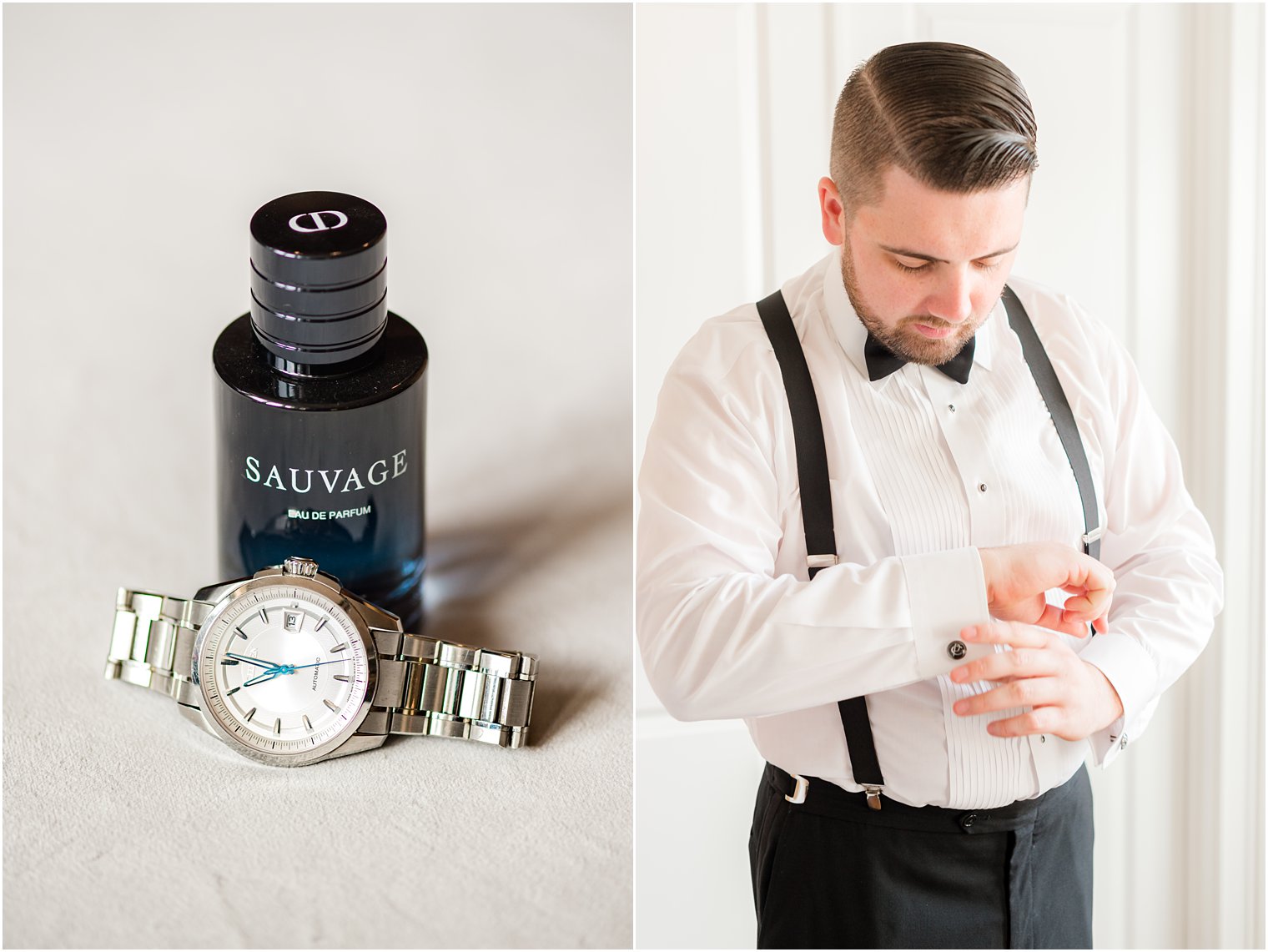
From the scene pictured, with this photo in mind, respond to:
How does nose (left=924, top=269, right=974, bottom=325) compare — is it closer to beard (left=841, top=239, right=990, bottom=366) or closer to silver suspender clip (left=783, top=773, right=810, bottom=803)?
beard (left=841, top=239, right=990, bottom=366)

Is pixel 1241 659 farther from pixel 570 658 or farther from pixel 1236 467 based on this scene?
pixel 570 658

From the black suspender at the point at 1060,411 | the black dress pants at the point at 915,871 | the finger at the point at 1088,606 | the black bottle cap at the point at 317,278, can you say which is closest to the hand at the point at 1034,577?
the finger at the point at 1088,606

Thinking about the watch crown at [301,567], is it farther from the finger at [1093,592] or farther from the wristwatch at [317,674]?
the finger at [1093,592]

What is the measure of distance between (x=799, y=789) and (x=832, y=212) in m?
0.50

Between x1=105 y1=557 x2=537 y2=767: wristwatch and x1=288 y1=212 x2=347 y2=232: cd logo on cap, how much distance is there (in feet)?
0.94

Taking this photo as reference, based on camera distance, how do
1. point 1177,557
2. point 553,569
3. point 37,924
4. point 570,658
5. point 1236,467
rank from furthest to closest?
1. point 1236,467
2. point 553,569
3. point 570,658
4. point 1177,557
5. point 37,924

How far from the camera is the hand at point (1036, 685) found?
100 cm

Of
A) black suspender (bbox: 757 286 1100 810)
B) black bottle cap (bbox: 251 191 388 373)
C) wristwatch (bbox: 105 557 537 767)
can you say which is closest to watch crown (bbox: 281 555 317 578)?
wristwatch (bbox: 105 557 537 767)

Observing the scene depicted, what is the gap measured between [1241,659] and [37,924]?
1.42 meters

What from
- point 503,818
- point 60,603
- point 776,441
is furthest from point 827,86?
point 60,603

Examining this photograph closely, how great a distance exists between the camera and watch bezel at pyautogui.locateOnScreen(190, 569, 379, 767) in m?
1.17

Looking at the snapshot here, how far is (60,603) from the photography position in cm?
138

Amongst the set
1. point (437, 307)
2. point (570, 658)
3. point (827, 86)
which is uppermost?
point (827, 86)

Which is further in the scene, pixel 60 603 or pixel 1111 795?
pixel 1111 795
